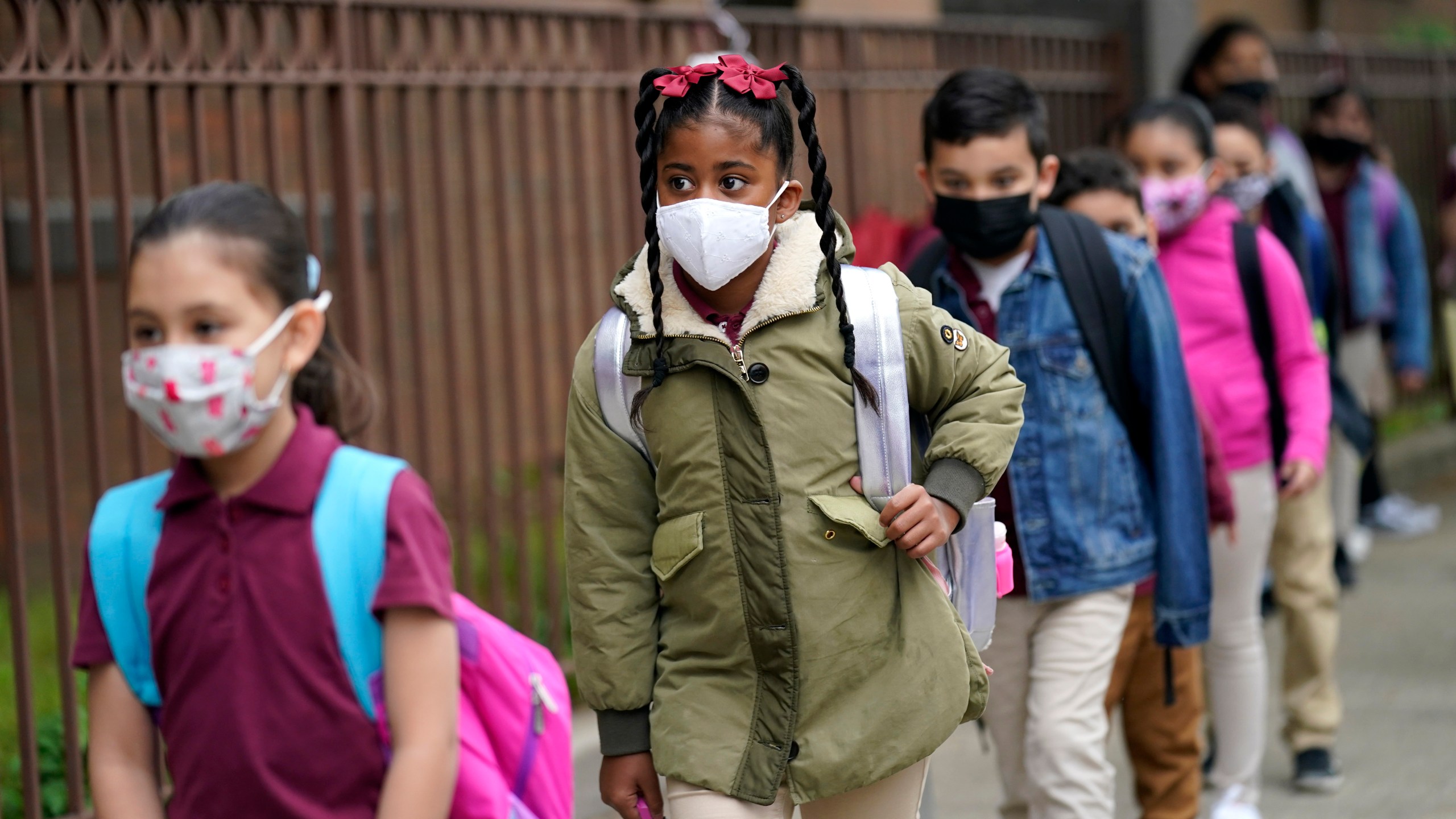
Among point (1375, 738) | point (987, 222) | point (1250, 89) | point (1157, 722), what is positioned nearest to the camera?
point (987, 222)

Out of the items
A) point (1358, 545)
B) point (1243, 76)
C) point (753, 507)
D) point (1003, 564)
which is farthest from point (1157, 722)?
point (1358, 545)

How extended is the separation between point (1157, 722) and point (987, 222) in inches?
58.1

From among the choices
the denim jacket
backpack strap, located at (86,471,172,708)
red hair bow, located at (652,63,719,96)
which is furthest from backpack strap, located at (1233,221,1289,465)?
the denim jacket

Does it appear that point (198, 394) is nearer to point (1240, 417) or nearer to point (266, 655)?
point (266, 655)

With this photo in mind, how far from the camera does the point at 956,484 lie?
2924 millimetres

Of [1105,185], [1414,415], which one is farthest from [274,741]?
[1414,415]

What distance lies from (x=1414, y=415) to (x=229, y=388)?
36.9ft

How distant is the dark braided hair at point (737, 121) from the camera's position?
9.36 feet

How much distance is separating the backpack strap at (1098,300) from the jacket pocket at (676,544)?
1.48 meters

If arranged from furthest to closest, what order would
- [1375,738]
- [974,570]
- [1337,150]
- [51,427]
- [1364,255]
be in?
1. [1337,150]
2. [1364,255]
3. [1375,738]
4. [51,427]
5. [974,570]

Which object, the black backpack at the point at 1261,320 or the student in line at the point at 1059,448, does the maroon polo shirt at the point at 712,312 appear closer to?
the student in line at the point at 1059,448

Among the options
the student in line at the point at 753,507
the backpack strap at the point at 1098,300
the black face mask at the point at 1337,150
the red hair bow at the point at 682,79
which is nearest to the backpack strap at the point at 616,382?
the student in line at the point at 753,507

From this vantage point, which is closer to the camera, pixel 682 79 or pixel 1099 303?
pixel 682 79

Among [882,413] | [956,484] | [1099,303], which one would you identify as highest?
[1099,303]
